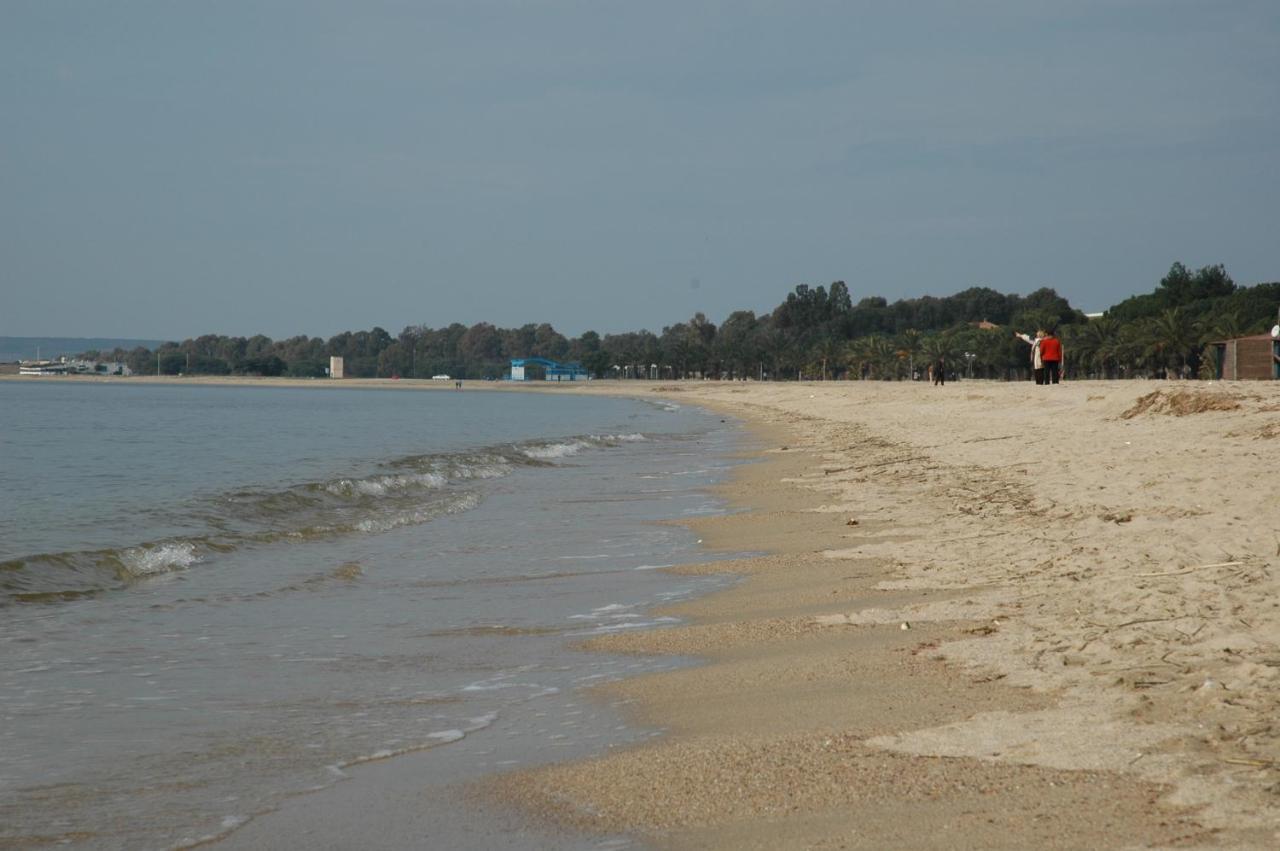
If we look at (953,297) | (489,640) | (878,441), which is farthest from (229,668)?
(953,297)

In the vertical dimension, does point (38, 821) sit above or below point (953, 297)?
below

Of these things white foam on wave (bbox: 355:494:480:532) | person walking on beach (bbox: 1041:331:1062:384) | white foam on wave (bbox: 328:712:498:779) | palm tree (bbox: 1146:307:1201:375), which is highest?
palm tree (bbox: 1146:307:1201:375)

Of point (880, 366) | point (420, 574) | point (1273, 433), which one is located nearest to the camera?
point (420, 574)

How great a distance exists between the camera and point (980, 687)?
202 inches

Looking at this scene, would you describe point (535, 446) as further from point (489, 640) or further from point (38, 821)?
point (38, 821)

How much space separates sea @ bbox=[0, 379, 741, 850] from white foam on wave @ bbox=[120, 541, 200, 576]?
0.13 ft

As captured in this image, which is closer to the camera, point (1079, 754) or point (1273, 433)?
point (1079, 754)

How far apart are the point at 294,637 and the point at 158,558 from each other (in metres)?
4.45

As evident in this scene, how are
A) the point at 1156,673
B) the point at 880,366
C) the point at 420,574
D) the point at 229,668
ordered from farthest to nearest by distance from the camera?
the point at 880,366 < the point at 420,574 < the point at 229,668 < the point at 1156,673

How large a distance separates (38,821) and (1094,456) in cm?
1303

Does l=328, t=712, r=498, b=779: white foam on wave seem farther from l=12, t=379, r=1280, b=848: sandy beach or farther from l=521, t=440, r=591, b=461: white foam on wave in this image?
l=521, t=440, r=591, b=461: white foam on wave

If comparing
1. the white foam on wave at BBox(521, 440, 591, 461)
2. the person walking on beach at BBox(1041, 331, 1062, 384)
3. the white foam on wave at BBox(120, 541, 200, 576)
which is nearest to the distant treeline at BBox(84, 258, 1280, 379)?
the person walking on beach at BBox(1041, 331, 1062, 384)

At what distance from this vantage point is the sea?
4.64 meters

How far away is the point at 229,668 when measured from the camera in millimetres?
6629
